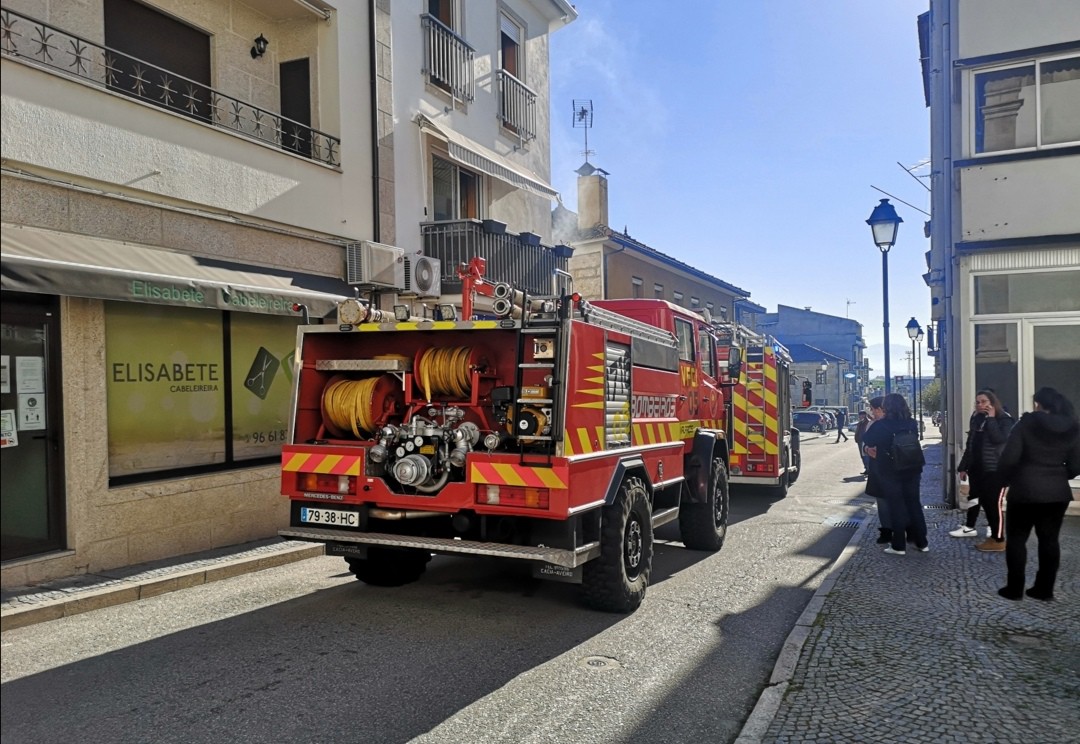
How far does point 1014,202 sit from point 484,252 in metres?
8.10

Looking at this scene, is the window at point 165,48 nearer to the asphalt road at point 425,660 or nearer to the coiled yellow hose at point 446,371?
the coiled yellow hose at point 446,371

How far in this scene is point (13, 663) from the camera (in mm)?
1247

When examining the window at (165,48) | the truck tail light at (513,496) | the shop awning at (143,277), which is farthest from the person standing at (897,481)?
the window at (165,48)

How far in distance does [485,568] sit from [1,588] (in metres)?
6.54

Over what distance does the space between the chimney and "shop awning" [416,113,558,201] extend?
783 centimetres

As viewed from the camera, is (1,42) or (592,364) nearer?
(1,42)

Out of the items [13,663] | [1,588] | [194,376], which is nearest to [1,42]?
[1,588]

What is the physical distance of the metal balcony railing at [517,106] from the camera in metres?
15.2

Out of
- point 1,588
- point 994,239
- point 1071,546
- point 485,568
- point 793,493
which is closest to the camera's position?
point 1,588

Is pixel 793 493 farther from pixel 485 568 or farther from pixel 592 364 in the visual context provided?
pixel 592 364

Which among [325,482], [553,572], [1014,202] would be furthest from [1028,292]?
[325,482]

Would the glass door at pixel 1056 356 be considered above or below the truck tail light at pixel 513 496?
above

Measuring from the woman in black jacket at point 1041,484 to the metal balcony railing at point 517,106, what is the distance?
11.5 m

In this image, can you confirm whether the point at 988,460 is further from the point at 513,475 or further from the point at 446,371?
the point at 446,371
